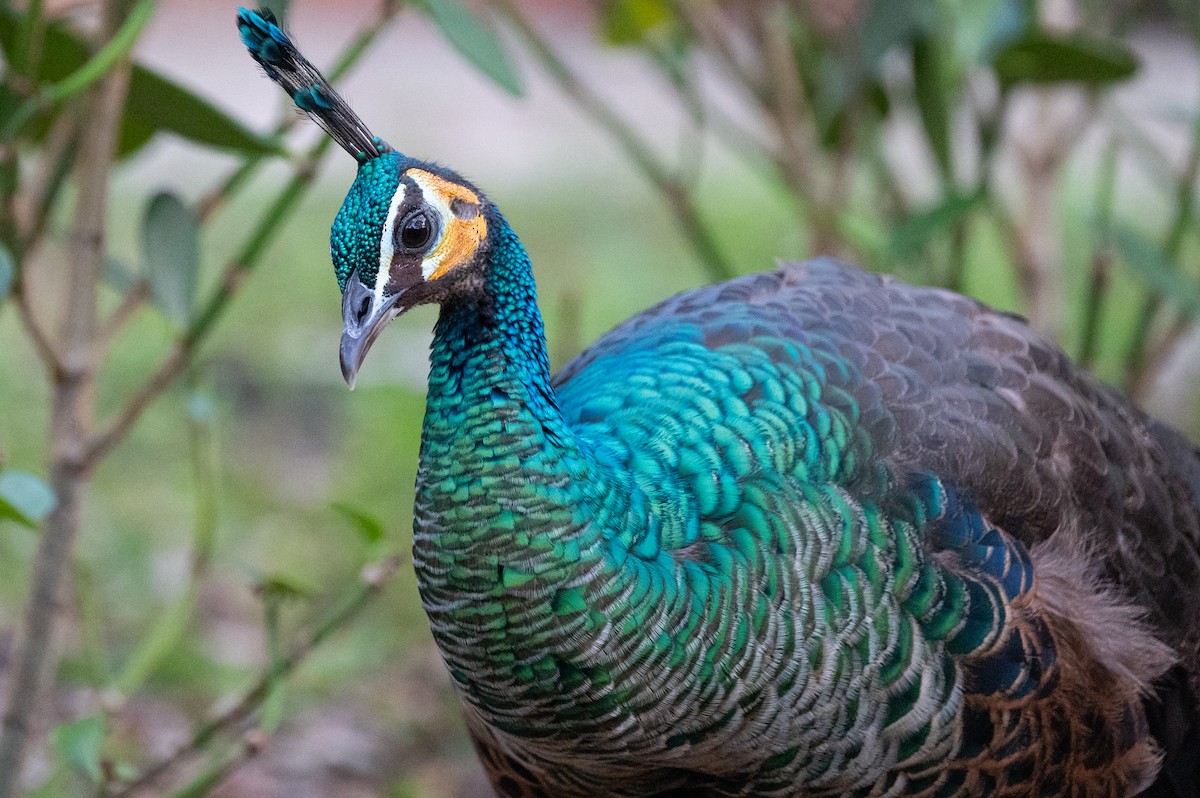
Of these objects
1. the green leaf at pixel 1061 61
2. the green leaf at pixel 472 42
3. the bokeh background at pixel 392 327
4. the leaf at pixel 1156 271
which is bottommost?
the bokeh background at pixel 392 327

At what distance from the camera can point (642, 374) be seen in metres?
1.88

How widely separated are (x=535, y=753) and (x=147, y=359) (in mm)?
3359

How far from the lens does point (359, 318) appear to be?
1.52m

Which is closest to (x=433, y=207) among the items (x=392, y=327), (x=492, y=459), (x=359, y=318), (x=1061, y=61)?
(x=359, y=318)

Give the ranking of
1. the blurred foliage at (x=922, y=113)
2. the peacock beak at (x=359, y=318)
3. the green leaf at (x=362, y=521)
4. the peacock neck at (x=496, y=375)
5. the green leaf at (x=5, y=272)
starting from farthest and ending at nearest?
the blurred foliage at (x=922, y=113)
the green leaf at (x=362, y=521)
the green leaf at (x=5, y=272)
the peacock neck at (x=496, y=375)
the peacock beak at (x=359, y=318)

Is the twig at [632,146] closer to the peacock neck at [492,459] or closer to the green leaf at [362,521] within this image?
the green leaf at [362,521]

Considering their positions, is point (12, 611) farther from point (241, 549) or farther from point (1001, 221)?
point (1001, 221)

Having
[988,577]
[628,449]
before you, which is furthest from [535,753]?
[988,577]

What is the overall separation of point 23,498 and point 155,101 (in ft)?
2.01

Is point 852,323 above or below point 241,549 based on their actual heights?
above

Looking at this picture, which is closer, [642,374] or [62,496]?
[642,374]

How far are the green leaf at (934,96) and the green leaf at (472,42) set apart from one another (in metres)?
1.25

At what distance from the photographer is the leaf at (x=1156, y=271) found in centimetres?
271

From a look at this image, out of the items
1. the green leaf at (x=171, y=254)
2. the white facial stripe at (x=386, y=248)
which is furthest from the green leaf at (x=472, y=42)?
the green leaf at (x=171, y=254)
